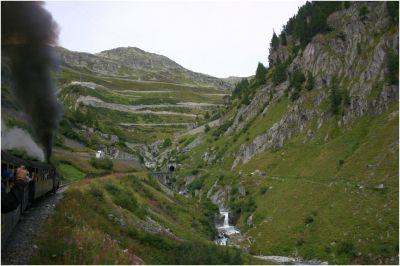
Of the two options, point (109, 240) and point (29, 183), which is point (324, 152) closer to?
point (29, 183)

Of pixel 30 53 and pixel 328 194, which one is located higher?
pixel 30 53

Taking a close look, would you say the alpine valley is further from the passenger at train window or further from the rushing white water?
the passenger at train window

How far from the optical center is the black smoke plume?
25797 mm

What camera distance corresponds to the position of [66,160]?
78.3m

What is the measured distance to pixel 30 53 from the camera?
2883 centimetres

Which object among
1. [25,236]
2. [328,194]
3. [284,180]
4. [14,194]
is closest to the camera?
[14,194]

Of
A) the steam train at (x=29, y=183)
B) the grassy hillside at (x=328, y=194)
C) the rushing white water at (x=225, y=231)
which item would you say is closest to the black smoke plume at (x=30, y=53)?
the steam train at (x=29, y=183)

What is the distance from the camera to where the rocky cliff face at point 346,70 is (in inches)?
3054

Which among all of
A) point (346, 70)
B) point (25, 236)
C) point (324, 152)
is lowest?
point (25, 236)

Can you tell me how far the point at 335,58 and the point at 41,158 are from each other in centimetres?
7347

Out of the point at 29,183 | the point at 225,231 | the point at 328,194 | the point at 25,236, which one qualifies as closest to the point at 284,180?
the point at 328,194

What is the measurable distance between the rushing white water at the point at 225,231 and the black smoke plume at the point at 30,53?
27484mm

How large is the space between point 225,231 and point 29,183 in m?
39.6

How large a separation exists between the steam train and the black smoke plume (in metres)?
5.60
